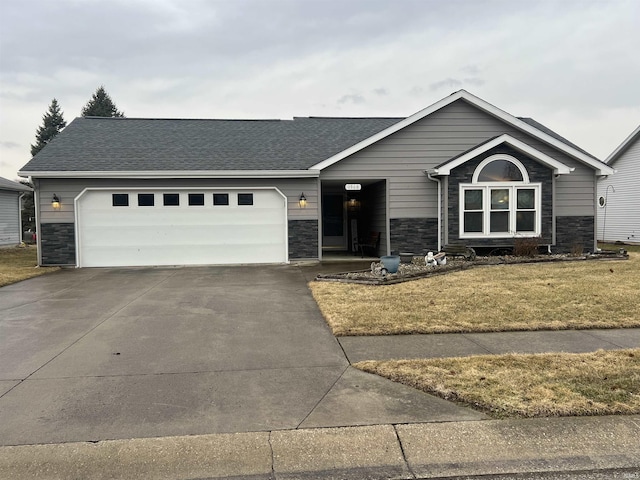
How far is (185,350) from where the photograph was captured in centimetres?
528

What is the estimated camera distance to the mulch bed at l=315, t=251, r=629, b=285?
978cm

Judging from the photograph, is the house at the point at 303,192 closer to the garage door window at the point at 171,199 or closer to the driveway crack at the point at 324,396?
the garage door window at the point at 171,199

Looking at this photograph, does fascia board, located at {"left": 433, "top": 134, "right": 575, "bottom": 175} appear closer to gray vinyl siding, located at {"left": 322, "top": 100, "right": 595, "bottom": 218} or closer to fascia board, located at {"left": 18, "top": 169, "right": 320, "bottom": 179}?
gray vinyl siding, located at {"left": 322, "top": 100, "right": 595, "bottom": 218}

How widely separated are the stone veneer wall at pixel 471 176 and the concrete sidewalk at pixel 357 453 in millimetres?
10468

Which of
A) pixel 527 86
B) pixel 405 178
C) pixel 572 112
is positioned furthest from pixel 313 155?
pixel 572 112

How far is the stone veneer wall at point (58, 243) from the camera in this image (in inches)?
534

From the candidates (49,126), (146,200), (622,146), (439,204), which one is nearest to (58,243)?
(146,200)

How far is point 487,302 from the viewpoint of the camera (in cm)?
749

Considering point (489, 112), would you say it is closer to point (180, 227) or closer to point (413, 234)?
point (413, 234)

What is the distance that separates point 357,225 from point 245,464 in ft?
53.0

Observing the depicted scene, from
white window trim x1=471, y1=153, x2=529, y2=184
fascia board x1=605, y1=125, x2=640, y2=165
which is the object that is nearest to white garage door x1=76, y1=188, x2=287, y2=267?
white window trim x1=471, y1=153, x2=529, y2=184

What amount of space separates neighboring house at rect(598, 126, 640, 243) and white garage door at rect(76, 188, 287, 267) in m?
17.6

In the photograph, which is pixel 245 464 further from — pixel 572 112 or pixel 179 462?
pixel 572 112

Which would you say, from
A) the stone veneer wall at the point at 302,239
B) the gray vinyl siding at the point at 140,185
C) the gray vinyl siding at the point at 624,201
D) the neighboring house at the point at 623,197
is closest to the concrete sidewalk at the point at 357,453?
the stone veneer wall at the point at 302,239
